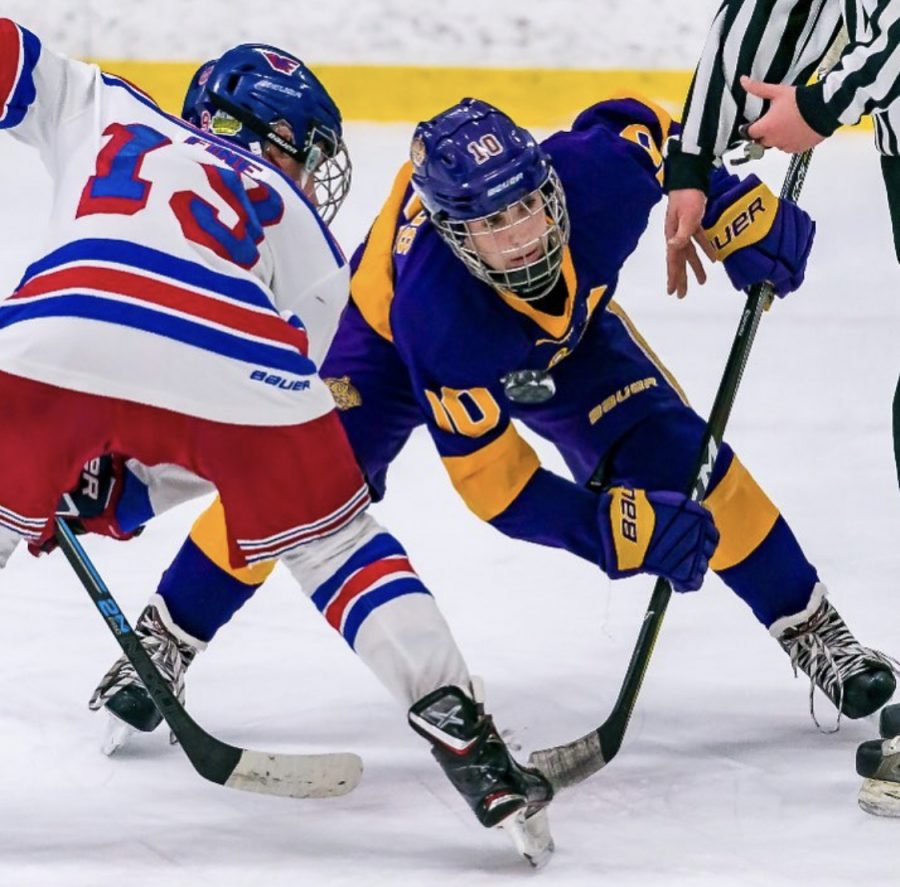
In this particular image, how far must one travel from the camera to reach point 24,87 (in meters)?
1.96

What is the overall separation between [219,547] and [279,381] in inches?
20.2

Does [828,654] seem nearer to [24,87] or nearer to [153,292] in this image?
[153,292]

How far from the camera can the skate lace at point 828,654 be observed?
2.25 metres

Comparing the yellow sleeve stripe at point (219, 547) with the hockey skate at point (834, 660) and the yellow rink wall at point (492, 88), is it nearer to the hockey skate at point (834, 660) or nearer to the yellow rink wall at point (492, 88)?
the hockey skate at point (834, 660)

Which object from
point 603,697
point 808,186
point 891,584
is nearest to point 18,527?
point 603,697

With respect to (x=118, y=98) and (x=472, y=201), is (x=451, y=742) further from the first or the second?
(x=118, y=98)

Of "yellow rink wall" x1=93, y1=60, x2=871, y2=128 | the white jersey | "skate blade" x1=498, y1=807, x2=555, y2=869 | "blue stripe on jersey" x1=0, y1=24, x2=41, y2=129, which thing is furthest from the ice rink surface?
"yellow rink wall" x1=93, y1=60, x2=871, y2=128

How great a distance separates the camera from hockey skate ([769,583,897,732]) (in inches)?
87.8

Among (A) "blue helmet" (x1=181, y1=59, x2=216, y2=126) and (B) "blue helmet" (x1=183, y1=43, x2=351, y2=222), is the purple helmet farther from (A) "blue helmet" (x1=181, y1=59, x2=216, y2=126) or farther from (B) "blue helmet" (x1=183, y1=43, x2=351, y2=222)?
(A) "blue helmet" (x1=181, y1=59, x2=216, y2=126)

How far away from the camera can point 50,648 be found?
8.44 ft

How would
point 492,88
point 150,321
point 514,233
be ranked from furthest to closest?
point 492,88, point 514,233, point 150,321

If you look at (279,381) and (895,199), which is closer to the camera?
(279,381)

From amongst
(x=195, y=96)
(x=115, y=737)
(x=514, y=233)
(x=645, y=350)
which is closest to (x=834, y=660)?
(x=645, y=350)

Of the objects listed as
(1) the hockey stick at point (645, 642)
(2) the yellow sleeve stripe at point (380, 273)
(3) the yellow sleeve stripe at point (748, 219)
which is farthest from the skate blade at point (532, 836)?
(3) the yellow sleeve stripe at point (748, 219)
